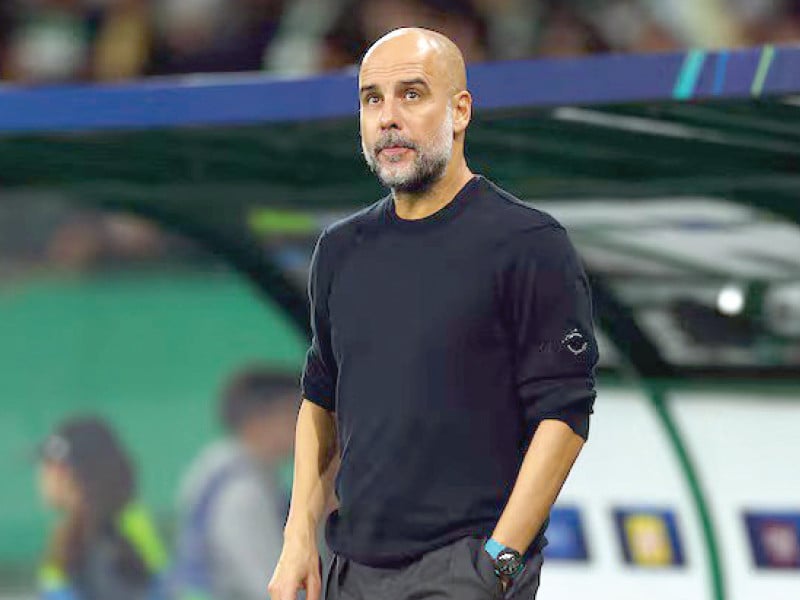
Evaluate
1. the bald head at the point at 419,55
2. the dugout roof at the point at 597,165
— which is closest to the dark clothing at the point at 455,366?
the bald head at the point at 419,55

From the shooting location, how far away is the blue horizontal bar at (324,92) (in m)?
5.23

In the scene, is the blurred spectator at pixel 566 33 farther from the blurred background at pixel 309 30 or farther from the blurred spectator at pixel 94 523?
the blurred spectator at pixel 94 523

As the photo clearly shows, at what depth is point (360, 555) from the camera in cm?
291

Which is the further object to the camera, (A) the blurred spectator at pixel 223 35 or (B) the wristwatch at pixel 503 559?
(A) the blurred spectator at pixel 223 35

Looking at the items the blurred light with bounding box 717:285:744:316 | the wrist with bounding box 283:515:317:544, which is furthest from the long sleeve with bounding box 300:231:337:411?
the blurred light with bounding box 717:285:744:316

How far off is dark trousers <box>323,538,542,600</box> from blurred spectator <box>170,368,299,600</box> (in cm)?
367

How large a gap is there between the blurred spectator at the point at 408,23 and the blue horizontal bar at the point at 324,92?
2054 millimetres

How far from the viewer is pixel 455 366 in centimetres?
280

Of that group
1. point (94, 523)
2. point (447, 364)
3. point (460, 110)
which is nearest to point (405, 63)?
point (460, 110)

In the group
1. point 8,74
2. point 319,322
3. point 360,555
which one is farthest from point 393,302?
point 8,74

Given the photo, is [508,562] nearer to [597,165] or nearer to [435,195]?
[435,195]

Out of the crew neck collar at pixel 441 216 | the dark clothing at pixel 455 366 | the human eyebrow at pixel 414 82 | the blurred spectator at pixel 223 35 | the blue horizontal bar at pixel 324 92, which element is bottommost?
the dark clothing at pixel 455 366

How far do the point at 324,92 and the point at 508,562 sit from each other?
10.9 ft

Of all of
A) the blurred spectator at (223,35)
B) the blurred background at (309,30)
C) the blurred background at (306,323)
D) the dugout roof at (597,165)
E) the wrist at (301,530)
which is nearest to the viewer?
the wrist at (301,530)
